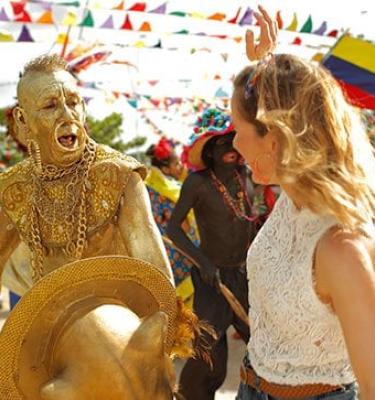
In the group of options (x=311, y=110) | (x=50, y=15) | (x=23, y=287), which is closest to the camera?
(x=311, y=110)

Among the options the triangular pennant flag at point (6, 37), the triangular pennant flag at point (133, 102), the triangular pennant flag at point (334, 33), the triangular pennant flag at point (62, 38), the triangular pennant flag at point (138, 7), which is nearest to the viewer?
the triangular pennant flag at point (138, 7)

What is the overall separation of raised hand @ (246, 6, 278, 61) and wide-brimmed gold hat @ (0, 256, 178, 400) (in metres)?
0.65

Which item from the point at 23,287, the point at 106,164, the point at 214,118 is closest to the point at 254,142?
the point at 106,164

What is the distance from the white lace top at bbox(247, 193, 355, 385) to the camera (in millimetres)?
1951

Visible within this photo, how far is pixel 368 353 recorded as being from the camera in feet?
5.73

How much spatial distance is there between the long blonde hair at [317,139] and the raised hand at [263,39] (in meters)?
0.26

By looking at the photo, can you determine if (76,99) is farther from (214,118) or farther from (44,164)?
(214,118)

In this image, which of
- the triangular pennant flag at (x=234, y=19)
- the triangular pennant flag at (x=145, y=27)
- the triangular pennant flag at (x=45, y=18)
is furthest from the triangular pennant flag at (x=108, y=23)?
the triangular pennant flag at (x=234, y=19)

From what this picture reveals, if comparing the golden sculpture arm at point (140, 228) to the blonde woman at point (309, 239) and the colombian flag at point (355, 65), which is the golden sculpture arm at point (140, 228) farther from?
the colombian flag at point (355, 65)

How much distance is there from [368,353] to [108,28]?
7512mm

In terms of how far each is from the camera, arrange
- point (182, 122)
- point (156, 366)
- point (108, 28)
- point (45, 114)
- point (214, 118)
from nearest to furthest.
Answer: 1. point (156, 366)
2. point (45, 114)
3. point (214, 118)
4. point (108, 28)
5. point (182, 122)

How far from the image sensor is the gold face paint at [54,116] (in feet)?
9.44

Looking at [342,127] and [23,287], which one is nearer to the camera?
[342,127]

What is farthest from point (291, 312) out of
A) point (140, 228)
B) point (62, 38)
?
point (62, 38)
